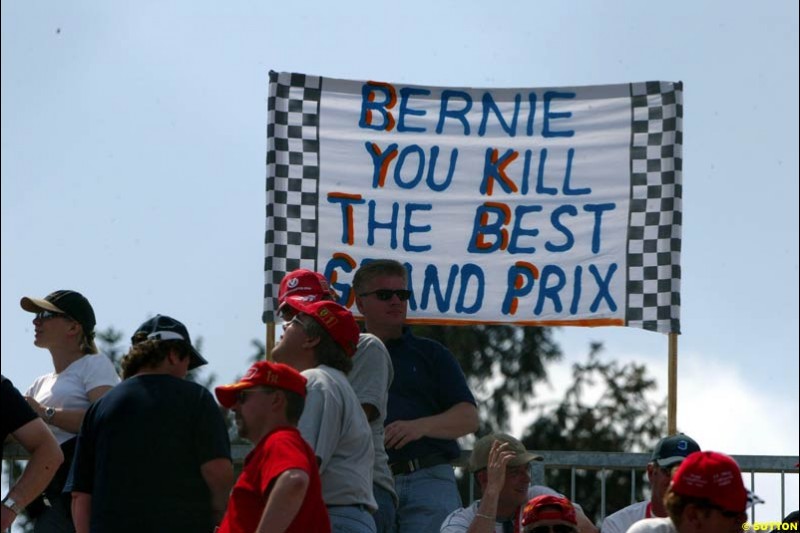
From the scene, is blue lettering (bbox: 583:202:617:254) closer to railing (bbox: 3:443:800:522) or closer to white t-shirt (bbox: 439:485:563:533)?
railing (bbox: 3:443:800:522)

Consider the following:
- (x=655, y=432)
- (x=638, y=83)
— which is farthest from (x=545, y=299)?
(x=655, y=432)

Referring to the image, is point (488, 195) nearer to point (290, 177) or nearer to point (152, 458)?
point (290, 177)

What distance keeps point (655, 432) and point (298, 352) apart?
2850 cm

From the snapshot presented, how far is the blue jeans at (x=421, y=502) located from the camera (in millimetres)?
7672

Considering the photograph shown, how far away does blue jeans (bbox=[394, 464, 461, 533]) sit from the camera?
7.67 metres

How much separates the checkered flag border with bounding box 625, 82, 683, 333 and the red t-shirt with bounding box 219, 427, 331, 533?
4381mm

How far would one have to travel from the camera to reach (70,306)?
7969mm

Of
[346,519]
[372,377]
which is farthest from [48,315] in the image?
[346,519]

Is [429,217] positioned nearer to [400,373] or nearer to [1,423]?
[400,373]

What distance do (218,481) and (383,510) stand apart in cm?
79

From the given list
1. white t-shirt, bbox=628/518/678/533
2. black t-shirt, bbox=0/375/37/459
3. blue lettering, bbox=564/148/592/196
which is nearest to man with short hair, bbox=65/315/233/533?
black t-shirt, bbox=0/375/37/459

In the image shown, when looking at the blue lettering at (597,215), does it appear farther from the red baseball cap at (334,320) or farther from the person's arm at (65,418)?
the red baseball cap at (334,320)

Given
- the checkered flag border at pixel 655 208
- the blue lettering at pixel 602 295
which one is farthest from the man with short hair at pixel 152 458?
the checkered flag border at pixel 655 208

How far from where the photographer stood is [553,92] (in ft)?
34.3
